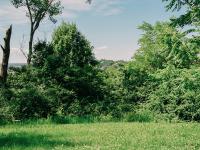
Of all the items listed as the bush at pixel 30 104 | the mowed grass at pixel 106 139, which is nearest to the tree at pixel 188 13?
the mowed grass at pixel 106 139

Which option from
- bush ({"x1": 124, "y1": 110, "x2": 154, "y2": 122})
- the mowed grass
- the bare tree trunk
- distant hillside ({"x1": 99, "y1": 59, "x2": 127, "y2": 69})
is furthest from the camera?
distant hillside ({"x1": 99, "y1": 59, "x2": 127, "y2": 69})

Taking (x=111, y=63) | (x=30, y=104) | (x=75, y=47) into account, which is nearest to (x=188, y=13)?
(x=30, y=104)

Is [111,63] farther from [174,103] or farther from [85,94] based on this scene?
[174,103]

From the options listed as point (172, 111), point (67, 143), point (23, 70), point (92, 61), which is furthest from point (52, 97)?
point (67, 143)

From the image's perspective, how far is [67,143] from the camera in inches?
653

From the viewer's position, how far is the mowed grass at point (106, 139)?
1550cm

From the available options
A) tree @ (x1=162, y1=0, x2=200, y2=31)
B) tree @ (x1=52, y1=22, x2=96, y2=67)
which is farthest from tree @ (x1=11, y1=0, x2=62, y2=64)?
tree @ (x1=162, y1=0, x2=200, y2=31)

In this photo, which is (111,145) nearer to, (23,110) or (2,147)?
(2,147)

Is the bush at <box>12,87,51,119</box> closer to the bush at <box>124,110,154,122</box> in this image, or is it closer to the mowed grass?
the bush at <box>124,110,154,122</box>

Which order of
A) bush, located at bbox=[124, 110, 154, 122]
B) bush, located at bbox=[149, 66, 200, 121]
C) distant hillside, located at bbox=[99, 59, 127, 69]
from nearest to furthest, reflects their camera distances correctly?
bush, located at bbox=[149, 66, 200, 121], bush, located at bbox=[124, 110, 154, 122], distant hillside, located at bbox=[99, 59, 127, 69]

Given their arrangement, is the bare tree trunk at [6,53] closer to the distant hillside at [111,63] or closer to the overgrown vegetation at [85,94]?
the overgrown vegetation at [85,94]

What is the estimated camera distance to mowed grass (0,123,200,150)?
Result: 15503mm

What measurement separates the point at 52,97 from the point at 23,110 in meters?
2.28

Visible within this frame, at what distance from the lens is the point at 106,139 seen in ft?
57.5
